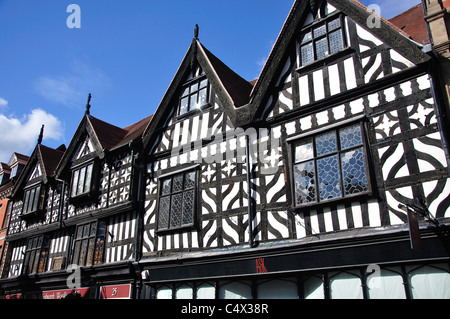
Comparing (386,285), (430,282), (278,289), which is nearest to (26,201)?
(278,289)

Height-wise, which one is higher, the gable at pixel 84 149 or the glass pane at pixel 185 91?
the glass pane at pixel 185 91

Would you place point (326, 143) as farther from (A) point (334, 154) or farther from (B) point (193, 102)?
(B) point (193, 102)

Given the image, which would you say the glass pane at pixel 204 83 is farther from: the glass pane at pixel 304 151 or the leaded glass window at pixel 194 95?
the glass pane at pixel 304 151

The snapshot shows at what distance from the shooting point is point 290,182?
27.3 feet

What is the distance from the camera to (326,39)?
890 centimetres

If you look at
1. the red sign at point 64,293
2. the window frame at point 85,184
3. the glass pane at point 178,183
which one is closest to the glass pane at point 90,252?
the red sign at point 64,293

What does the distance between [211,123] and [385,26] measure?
5076 mm

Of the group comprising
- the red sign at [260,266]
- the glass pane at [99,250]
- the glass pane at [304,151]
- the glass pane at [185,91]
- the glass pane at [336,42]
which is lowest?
the red sign at [260,266]

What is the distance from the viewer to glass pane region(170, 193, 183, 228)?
34.0 ft

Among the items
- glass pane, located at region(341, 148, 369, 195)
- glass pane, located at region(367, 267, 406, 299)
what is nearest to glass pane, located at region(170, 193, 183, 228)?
glass pane, located at region(341, 148, 369, 195)

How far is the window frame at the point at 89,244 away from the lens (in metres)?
12.6

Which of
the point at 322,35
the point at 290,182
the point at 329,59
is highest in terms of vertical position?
the point at 322,35

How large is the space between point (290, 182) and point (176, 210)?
146 inches

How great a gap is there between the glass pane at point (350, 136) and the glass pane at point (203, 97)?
15.1ft
